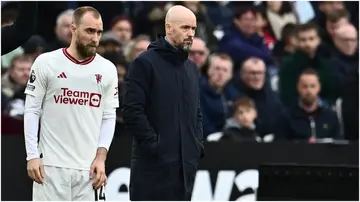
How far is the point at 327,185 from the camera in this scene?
10.2m

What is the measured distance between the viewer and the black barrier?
11914mm

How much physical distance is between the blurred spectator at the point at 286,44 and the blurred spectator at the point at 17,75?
309 centimetres

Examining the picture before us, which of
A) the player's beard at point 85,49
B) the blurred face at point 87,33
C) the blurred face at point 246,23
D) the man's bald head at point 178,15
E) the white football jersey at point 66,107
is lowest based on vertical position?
the white football jersey at point 66,107

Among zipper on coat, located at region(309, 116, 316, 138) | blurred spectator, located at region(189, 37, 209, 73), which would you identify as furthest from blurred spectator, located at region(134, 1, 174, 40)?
zipper on coat, located at region(309, 116, 316, 138)

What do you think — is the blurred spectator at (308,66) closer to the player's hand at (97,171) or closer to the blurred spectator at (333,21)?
the blurred spectator at (333,21)

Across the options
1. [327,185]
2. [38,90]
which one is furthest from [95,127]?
[327,185]

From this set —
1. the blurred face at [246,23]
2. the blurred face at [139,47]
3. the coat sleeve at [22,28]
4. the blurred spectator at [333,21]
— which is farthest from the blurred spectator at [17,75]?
the coat sleeve at [22,28]

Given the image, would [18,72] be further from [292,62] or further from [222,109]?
[292,62]

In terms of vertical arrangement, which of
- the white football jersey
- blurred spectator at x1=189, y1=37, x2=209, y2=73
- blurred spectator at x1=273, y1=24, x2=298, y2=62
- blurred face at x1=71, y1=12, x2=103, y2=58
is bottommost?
the white football jersey

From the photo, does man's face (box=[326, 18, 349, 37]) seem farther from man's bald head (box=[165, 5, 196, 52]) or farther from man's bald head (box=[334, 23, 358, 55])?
man's bald head (box=[165, 5, 196, 52])

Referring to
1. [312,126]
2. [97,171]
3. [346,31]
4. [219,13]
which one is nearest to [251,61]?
[219,13]

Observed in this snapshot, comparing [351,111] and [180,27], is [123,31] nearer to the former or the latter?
[351,111]

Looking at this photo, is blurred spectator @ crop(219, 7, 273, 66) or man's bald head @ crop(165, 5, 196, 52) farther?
blurred spectator @ crop(219, 7, 273, 66)

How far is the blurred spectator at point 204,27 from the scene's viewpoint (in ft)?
42.3
